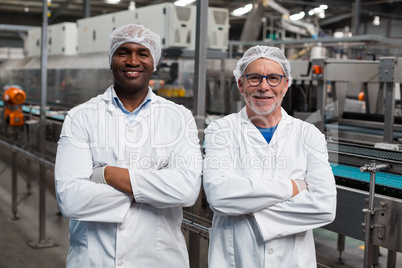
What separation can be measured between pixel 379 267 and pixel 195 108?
2.17 meters

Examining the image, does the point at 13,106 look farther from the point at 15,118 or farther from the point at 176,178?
the point at 176,178

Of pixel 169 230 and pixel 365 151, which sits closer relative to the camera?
pixel 169 230

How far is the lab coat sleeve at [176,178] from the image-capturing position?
55.9 inches

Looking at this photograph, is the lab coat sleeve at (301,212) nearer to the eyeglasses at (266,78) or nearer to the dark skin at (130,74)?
the eyeglasses at (266,78)

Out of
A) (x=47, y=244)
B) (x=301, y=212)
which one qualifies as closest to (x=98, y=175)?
(x=301, y=212)

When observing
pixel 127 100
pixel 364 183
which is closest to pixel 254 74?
pixel 127 100

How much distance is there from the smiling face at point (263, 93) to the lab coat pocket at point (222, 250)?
0.38 metres

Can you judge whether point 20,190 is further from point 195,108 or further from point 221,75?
point 195,108

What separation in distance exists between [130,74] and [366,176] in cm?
121

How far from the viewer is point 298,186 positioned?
1384mm

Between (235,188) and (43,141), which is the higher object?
(235,188)

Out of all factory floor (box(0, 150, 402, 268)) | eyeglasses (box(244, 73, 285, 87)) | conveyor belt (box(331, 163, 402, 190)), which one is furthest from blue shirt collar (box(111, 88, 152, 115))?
factory floor (box(0, 150, 402, 268))

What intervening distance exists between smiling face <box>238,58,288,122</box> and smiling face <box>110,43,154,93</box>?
1.06 feet

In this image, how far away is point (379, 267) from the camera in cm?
355
